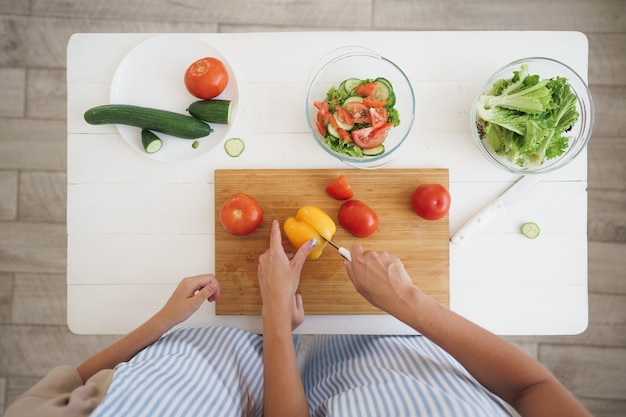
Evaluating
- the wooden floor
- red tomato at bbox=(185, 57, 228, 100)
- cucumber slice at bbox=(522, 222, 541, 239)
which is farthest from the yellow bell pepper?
the wooden floor

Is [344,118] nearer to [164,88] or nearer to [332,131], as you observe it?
[332,131]

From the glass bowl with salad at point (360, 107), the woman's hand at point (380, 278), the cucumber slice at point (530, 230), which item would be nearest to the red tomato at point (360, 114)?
the glass bowl with salad at point (360, 107)

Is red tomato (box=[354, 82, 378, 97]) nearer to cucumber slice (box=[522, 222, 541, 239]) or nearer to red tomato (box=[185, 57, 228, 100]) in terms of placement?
red tomato (box=[185, 57, 228, 100])

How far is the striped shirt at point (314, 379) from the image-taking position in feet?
3.85

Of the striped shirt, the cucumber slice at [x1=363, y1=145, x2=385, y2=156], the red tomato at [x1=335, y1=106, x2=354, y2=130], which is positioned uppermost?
the red tomato at [x1=335, y1=106, x2=354, y2=130]

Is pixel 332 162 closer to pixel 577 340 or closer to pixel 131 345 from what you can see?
pixel 131 345

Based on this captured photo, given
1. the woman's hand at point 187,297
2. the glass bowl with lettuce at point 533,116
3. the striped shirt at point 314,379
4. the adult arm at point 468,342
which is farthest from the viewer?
the woman's hand at point 187,297

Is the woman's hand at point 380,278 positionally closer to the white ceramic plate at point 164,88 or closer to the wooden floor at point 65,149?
the white ceramic plate at point 164,88

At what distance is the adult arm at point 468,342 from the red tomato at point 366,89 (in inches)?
21.8

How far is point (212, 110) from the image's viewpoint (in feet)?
5.38

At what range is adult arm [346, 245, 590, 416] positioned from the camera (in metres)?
1.29

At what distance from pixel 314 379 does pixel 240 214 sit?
726 millimetres

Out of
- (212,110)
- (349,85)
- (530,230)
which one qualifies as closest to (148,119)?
(212,110)

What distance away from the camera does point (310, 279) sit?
5.53 ft
